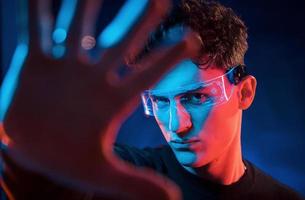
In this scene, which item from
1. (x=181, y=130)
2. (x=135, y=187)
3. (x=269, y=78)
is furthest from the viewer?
(x=269, y=78)

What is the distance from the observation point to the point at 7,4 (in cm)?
185

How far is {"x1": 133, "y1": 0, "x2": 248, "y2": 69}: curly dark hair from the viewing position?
59.1 inches

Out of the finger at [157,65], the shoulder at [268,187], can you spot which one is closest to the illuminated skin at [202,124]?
the shoulder at [268,187]

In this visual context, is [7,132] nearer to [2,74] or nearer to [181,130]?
[181,130]

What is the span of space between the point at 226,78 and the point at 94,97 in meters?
0.88

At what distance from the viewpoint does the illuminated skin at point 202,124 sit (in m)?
1.47

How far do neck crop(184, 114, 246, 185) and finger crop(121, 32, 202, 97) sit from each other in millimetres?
985

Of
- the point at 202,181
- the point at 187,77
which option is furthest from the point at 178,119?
the point at 202,181

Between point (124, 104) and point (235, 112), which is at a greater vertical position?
point (124, 104)

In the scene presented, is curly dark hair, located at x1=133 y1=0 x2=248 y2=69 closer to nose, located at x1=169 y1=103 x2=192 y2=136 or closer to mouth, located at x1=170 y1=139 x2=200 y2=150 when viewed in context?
nose, located at x1=169 y1=103 x2=192 y2=136

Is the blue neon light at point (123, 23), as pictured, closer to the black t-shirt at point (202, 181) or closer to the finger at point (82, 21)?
the finger at point (82, 21)

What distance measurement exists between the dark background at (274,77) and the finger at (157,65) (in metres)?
1.16

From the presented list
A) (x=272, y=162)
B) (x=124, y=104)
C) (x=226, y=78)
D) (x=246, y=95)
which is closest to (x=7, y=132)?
(x=124, y=104)

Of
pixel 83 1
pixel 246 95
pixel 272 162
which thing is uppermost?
pixel 83 1
